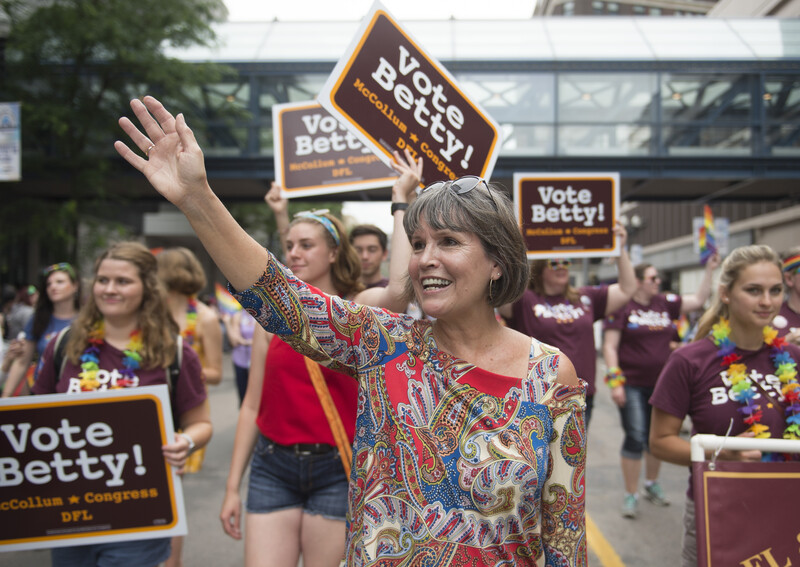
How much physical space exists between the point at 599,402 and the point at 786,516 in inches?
361

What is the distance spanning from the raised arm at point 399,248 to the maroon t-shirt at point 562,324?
2.07m

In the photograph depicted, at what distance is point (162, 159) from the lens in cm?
150

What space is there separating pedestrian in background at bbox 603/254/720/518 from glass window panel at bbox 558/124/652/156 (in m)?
11.9

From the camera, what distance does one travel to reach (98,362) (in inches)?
114

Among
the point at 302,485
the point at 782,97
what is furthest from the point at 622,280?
the point at 782,97

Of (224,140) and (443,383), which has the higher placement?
(224,140)

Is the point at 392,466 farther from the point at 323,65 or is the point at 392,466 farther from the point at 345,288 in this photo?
the point at 323,65

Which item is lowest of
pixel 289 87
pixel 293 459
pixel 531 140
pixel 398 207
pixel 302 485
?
pixel 302 485

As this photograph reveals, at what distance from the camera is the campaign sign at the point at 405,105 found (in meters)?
2.71

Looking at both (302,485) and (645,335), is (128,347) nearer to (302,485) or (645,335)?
(302,485)

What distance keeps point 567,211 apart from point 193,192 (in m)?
3.66

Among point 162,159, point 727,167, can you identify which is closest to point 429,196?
point 162,159

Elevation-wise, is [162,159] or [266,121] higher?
[266,121]

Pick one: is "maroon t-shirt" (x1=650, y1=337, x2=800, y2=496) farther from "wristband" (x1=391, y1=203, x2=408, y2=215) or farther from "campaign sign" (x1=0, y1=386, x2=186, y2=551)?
"campaign sign" (x1=0, y1=386, x2=186, y2=551)
